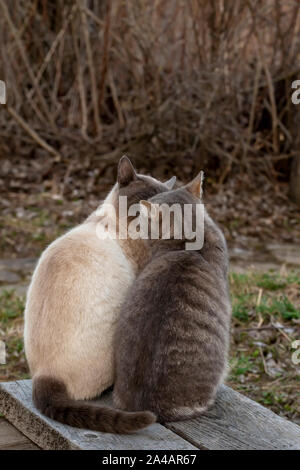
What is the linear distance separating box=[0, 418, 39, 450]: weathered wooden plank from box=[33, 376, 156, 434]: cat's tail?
16 cm

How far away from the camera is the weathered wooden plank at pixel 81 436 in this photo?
2092mm

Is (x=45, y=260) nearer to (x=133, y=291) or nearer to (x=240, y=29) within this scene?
(x=133, y=291)

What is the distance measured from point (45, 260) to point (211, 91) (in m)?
4.90

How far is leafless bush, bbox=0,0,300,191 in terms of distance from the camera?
7.07 meters

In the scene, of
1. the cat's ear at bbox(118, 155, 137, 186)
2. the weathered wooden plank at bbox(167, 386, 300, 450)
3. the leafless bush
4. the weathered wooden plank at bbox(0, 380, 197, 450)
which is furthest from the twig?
the weathered wooden plank at bbox(167, 386, 300, 450)

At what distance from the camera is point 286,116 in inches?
313

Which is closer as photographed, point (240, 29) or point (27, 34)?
point (240, 29)

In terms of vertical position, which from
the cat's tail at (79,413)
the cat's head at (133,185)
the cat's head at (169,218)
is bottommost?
the cat's tail at (79,413)

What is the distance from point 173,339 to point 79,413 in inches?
14.5

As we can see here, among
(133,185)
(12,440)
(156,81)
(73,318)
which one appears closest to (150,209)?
(133,185)

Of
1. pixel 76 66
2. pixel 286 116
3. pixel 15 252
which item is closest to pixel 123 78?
pixel 76 66

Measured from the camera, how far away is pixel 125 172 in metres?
2.70

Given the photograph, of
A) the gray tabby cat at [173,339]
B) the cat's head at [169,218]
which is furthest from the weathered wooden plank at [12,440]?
the cat's head at [169,218]

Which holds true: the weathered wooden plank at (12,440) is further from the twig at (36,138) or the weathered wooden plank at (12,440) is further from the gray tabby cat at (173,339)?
the twig at (36,138)
